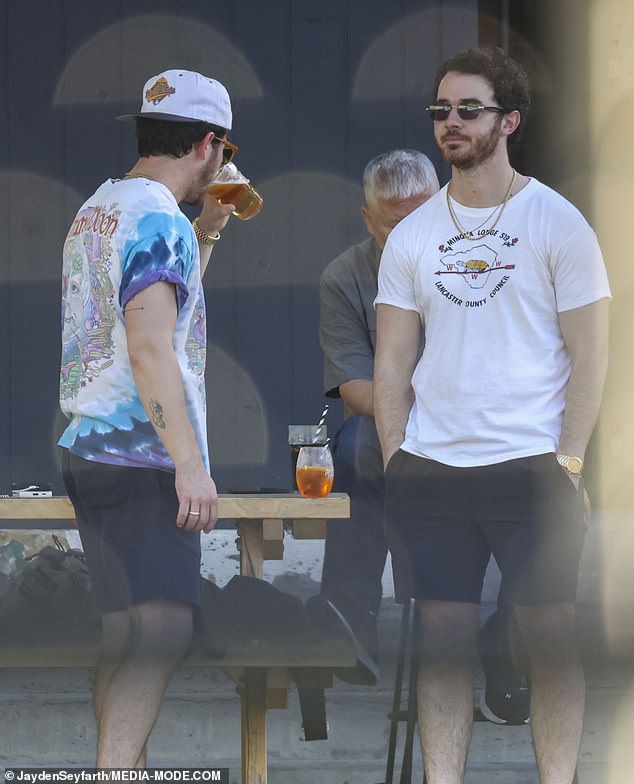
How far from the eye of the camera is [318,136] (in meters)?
3.95

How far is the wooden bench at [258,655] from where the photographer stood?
236cm

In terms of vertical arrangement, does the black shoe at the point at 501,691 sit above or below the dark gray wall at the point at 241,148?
below

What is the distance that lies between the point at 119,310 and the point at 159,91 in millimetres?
456

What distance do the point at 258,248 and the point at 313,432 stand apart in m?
1.33

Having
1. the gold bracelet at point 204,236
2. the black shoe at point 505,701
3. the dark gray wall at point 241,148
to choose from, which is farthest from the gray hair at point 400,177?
the black shoe at point 505,701

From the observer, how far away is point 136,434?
207 cm

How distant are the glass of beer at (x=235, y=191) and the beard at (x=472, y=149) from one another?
0.55m

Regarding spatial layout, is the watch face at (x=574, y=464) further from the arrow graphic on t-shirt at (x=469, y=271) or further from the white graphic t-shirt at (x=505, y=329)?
the arrow graphic on t-shirt at (x=469, y=271)

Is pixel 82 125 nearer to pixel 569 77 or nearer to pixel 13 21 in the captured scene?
pixel 13 21

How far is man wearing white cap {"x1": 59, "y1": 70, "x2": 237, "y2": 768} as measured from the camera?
203 centimetres

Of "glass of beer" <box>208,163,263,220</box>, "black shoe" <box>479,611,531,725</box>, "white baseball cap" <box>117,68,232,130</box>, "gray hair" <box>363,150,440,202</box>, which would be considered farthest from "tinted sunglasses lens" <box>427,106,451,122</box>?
"black shoe" <box>479,611,531,725</box>

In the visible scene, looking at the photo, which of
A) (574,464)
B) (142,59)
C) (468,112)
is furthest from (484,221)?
(142,59)

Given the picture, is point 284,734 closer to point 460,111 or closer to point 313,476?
point 313,476

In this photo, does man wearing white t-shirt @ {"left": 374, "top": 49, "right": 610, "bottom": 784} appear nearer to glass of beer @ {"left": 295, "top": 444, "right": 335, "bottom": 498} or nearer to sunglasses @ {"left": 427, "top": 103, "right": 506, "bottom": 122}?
sunglasses @ {"left": 427, "top": 103, "right": 506, "bottom": 122}
